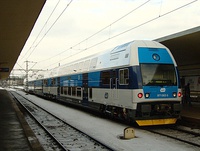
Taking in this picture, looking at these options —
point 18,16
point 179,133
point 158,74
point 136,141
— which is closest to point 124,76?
point 158,74

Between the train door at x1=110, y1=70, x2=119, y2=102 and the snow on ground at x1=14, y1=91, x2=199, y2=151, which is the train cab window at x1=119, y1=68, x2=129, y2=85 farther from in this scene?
the snow on ground at x1=14, y1=91, x2=199, y2=151

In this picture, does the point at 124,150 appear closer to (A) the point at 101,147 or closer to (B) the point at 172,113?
(A) the point at 101,147

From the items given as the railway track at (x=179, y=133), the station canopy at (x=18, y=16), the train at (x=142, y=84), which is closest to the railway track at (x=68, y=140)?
the train at (x=142, y=84)

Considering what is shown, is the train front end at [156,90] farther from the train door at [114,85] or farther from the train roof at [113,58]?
the train door at [114,85]

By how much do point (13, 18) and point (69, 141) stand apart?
17.3 feet

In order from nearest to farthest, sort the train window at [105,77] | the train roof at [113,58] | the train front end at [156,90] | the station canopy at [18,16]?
the station canopy at [18,16]
the train front end at [156,90]
the train roof at [113,58]
the train window at [105,77]

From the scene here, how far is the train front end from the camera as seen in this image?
1064cm

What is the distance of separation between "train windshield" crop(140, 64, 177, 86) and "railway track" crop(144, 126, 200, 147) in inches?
69.8

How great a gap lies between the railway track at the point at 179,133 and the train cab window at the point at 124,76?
2071 mm

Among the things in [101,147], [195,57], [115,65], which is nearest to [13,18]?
[115,65]

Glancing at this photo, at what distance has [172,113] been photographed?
11.0 m

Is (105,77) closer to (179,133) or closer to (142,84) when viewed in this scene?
(142,84)

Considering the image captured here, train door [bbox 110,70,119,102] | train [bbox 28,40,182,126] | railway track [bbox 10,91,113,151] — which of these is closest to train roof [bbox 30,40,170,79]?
train [bbox 28,40,182,126]

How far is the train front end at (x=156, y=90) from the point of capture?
419 inches
